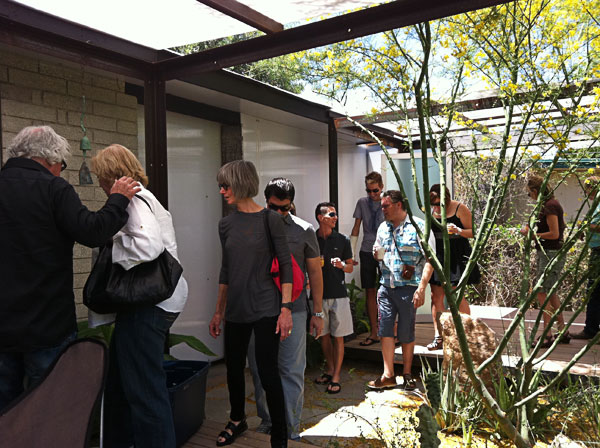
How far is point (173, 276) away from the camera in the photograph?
7.63ft

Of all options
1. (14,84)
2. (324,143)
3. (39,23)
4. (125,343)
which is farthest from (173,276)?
(324,143)

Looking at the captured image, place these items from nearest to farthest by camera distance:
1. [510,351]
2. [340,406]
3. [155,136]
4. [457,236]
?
[155,136] → [340,406] → [510,351] → [457,236]

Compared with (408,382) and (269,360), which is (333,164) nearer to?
(408,382)

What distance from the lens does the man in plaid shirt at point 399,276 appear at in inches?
165

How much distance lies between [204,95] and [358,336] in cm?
331

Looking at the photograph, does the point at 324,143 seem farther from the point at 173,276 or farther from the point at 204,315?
the point at 173,276

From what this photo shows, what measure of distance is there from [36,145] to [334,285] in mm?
2936

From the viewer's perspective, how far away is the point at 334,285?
4.60 meters

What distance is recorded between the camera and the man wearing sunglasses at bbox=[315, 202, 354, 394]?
457 centimetres

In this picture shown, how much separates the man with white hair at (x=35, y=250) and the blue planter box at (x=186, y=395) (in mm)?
904

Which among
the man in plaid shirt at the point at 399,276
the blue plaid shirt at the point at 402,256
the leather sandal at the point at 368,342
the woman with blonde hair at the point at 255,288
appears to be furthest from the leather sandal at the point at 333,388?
the woman with blonde hair at the point at 255,288

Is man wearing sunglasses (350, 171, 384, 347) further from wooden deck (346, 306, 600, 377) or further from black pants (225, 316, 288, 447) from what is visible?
black pants (225, 316, 288, 447)

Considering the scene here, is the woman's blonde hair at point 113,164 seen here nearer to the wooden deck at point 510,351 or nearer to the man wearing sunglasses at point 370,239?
→ the wooden deck at point 510,351

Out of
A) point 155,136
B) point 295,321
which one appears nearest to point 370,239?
point 295,321
